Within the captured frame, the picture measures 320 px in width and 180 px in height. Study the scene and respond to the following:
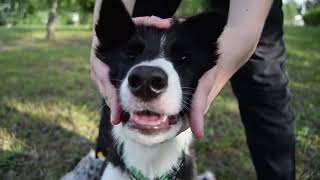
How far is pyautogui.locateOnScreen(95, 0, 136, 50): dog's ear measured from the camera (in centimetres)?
198

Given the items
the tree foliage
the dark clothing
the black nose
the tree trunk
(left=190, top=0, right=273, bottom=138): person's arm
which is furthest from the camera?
the tree trunk

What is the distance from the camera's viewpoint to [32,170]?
12.1 ft

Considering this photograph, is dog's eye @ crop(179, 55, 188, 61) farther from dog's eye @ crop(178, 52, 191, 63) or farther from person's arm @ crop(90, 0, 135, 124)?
person's arm @ crop(90, 0, 135, 124)

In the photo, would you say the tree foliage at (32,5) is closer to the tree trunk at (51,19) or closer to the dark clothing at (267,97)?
the tree trunk at (51,19)

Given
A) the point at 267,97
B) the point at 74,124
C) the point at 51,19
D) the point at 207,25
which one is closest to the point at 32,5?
the point at 51,19

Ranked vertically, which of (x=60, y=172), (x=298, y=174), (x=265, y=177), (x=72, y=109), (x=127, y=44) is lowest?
(x=72, y=109)

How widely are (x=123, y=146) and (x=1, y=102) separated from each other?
3181mm

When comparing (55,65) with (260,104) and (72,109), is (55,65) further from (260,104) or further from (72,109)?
(260,104)

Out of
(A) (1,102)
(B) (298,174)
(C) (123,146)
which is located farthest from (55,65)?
(C) (123,146)

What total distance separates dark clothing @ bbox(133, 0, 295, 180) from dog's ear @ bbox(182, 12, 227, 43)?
0.57 m

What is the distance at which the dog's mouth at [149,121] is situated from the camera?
188cm

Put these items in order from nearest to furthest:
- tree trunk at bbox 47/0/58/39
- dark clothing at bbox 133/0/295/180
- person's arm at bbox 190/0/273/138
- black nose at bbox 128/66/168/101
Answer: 1. black nose at bbox 128/66/168/101
2. person's arm at bbox 190/0/273/138
3. dark clothing at bbox 133/0/295/180
4. tree trunk at bbox 47/0/58/39

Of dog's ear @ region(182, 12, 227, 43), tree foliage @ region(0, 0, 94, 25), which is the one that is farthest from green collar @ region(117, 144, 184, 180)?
tree foliage @ region(0, 0, 94, 25)

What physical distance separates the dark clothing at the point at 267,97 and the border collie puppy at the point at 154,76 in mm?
625
